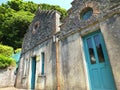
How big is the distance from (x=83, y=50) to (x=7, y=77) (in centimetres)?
954

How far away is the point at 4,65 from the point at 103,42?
33.9 ft

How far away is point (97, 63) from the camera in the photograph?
5051 millimetres

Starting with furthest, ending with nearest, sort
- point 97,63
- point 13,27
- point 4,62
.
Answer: point 13,27 < point 4,62 < point 97,63

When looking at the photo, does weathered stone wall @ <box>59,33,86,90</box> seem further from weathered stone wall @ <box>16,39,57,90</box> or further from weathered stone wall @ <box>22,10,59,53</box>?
weathered stone wall @ <box>22,10,59,53</box>

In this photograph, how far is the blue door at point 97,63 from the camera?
4541 mm

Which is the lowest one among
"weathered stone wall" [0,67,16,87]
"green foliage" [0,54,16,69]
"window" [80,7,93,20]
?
"weathered stone wall" [0,67,16,87]

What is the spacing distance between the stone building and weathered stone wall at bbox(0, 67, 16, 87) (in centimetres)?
522

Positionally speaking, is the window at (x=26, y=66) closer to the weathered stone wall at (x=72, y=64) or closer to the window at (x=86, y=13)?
the weathered stone wall at (x=72, y=64)

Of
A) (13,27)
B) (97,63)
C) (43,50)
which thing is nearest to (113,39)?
(97,63)

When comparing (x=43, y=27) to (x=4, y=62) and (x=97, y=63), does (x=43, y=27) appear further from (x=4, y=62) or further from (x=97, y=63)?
(x=4, y=62)

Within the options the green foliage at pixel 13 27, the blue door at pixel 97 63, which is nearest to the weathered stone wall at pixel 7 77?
the blue door at pixel 97 63

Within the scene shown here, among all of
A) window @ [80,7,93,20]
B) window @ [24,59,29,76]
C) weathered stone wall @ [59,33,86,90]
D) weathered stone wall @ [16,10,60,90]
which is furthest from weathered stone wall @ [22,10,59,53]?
window @ [80,7,93,20]

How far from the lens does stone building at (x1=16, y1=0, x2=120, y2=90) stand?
456cm

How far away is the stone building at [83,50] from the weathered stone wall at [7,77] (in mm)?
5222
